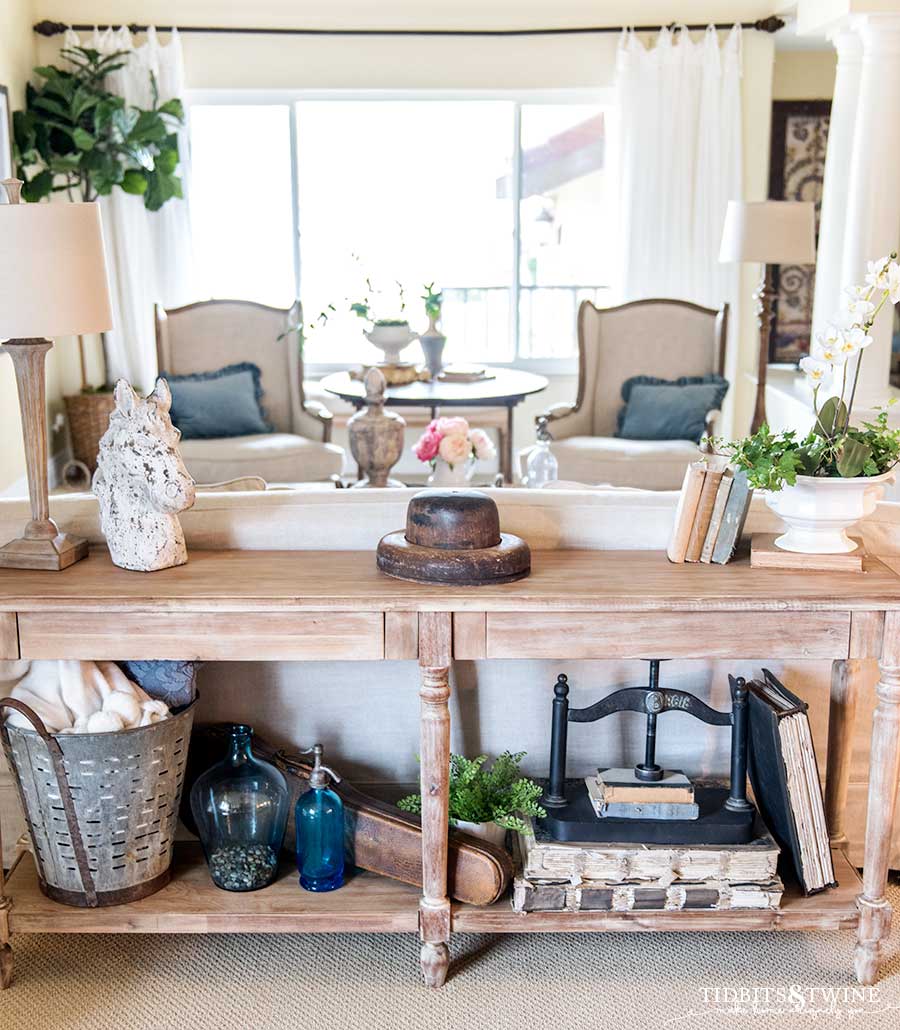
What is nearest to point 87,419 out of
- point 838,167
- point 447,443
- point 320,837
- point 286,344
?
point 286,344

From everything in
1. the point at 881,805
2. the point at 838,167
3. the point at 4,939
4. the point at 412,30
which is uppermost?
the point at 412,30

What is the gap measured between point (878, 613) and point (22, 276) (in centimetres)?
160

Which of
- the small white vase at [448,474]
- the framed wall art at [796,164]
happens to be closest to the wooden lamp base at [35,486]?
the small white vase at [448,474]

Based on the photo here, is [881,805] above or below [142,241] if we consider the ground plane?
below

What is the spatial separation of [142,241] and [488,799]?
4.72 m

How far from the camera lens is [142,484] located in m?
2.14

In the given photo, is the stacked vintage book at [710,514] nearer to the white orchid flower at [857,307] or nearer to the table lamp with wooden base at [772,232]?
the white orchid flower at [857,307]

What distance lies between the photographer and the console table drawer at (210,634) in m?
2.03

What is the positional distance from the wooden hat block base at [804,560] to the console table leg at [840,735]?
260mm

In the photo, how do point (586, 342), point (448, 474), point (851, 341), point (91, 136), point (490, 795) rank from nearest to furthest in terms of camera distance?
point (851, 341) → point (490, 795) → point (448, 474) → point (586, 342) → point (91, 136)

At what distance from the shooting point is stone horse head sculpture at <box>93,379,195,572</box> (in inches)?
83.7

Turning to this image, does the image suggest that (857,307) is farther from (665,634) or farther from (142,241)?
(142,241)

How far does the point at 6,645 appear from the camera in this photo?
2.04 meters

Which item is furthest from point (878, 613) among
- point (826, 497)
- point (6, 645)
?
point (6, 645)
